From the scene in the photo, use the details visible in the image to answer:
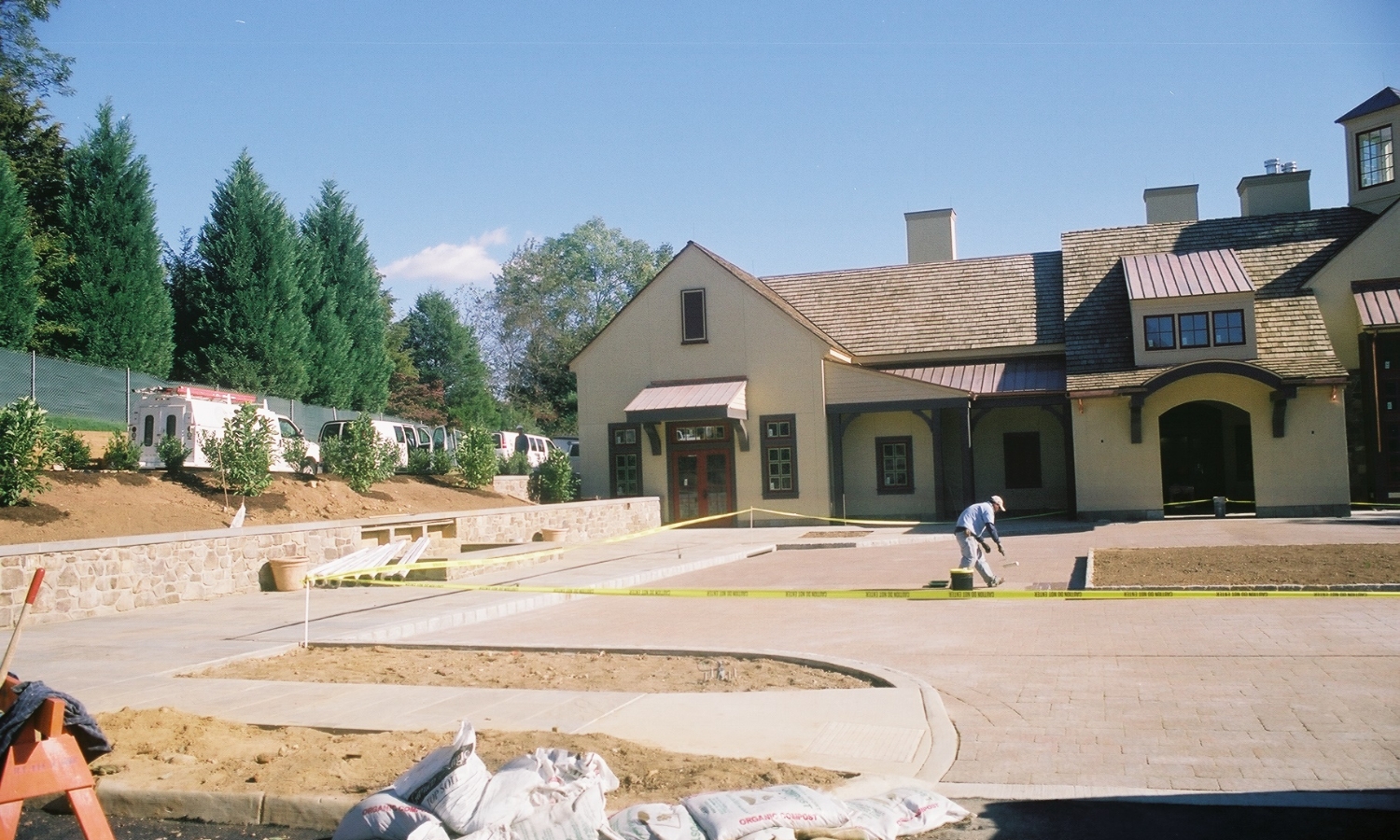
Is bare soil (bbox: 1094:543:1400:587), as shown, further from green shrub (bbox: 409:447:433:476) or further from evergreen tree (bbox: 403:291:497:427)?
evergreen tree (bbox: 403:291:497:427)

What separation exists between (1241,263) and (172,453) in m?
28.4

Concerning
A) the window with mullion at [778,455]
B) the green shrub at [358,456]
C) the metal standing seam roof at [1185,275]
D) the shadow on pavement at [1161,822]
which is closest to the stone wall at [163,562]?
the green shrub at [358,456]

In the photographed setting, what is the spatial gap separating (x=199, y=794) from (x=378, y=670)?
405cm

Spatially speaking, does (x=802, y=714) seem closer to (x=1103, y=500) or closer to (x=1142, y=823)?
(x=1142, y=823)

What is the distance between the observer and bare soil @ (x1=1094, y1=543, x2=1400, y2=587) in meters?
14.5

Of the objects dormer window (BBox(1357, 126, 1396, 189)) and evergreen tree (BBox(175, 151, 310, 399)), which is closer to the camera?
dormer window (BBox(1357, 126, 1396, 189))

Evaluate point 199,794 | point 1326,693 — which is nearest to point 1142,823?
point 1326,693

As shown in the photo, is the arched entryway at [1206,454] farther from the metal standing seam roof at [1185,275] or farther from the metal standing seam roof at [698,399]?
the metal standing seam roof at [698,399]

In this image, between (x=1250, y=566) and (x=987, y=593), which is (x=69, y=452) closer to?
(x=987, y=593)

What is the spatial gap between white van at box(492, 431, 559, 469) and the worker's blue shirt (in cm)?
2230

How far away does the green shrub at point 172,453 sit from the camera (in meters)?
20.2

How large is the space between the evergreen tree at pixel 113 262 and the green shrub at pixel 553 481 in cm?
1137

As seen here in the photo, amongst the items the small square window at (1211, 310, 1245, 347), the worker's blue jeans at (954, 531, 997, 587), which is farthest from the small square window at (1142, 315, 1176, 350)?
the worker's blue jeans at (954, 531, 997, 587)

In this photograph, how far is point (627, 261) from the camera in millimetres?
69938
